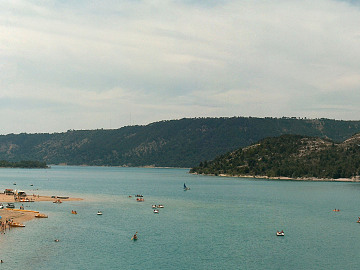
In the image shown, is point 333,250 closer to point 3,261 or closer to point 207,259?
point 207,259

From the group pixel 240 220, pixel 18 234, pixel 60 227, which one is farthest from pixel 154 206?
pixel 18 234

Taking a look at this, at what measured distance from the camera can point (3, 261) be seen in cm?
7044

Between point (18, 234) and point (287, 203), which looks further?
point (287, 203)

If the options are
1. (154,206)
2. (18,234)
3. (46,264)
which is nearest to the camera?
(46,264)

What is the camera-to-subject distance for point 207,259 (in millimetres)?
75562

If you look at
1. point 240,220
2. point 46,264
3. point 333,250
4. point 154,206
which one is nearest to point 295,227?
point 240,220

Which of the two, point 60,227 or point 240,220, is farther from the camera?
point 240,220

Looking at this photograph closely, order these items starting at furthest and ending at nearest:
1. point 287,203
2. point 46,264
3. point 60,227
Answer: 1. point 287,203
2. point 60,227
3. point 46,264

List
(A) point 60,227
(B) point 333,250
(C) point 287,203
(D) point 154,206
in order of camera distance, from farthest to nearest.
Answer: (C) point 287,203, (D) point 154,206, (A) point 60,227, (B) point 333,250

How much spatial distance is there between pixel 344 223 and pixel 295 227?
622 inches

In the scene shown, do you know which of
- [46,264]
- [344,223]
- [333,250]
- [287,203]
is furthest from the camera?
[287,203]

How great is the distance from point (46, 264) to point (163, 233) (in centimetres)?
3159

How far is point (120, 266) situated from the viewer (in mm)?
70438

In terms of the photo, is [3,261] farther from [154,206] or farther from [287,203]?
[287,203]
